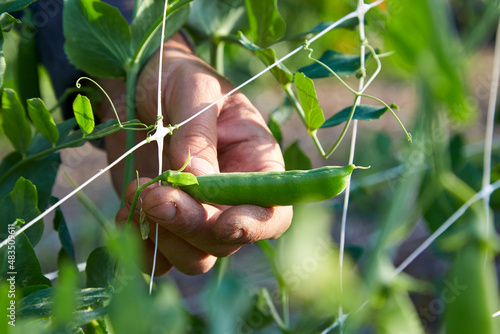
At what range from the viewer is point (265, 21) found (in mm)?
630

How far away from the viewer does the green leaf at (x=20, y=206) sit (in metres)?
0.47

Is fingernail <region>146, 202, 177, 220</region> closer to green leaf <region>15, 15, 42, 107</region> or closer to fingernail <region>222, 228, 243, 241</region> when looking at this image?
fingernail <region>222, 228, 243, 241</region>

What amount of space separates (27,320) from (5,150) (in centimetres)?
187

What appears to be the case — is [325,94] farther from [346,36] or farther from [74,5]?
[74,5]

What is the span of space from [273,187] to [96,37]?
0.89 ft

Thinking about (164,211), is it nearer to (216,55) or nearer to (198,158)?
(198,158)

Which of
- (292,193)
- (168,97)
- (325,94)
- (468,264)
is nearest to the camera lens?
(468,264)

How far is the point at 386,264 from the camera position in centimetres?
35

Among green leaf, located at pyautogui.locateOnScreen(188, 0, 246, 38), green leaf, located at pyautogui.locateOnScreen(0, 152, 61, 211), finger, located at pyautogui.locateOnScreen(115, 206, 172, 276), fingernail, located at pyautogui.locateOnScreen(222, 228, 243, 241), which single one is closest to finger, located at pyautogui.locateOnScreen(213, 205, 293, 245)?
fingernail, located at pyautogui.locateOnScreen(222, 228, 243, 241)

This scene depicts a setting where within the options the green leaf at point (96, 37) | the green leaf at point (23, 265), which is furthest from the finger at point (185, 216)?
the green leaf at point (96, 37)

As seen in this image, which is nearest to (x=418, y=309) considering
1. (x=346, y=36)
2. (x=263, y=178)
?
(x=263, y=178)

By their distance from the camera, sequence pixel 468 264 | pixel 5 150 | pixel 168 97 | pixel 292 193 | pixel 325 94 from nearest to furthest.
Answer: pixel 468 264
pixel 292 193
pixel 168 97
pixel 5 150
pixel 325 94

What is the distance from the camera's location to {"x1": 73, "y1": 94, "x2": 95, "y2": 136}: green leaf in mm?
480

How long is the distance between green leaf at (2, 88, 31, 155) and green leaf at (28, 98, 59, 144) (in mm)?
21
